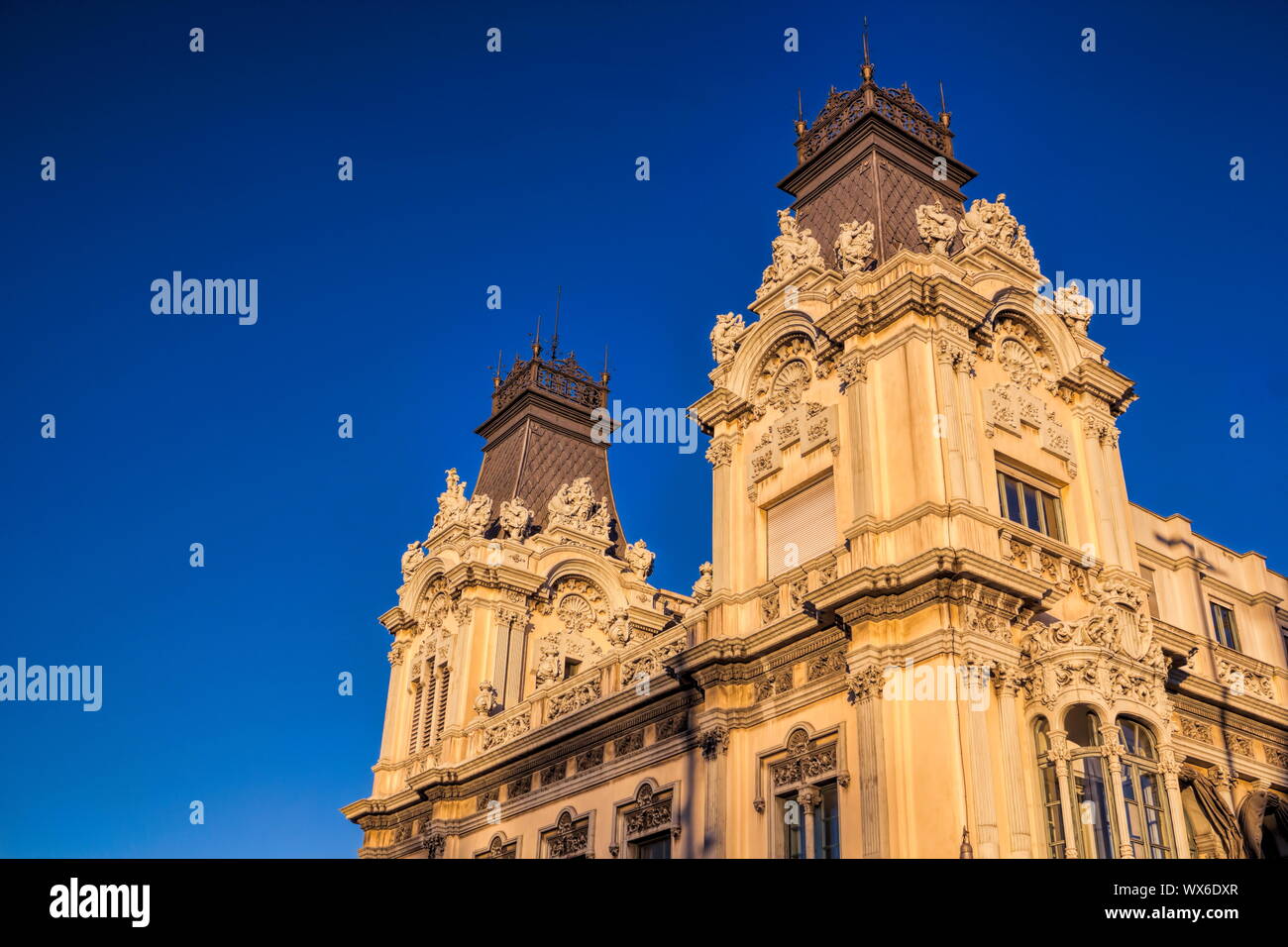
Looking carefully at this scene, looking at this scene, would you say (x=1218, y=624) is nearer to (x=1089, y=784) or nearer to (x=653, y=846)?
(x=1089, y=784)

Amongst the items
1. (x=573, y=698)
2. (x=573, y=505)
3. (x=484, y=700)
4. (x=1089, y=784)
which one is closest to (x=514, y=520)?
(x=573, y=505)

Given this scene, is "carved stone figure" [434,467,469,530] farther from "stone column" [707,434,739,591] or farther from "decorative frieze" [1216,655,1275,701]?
"decorative frieze" [1216,655,1275,701]

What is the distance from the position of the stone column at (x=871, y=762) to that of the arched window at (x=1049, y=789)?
9.44 ft

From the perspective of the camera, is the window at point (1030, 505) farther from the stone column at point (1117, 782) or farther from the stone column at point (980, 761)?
the stone column at point (1117, 782)

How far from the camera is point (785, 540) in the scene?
26781 millimetres

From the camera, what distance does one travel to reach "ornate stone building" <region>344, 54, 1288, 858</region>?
2156 centimetres

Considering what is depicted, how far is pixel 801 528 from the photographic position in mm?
26469

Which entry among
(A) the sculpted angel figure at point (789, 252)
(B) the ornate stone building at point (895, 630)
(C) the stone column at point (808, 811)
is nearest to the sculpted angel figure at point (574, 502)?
(B) the ornate stone building at point (895, 630)

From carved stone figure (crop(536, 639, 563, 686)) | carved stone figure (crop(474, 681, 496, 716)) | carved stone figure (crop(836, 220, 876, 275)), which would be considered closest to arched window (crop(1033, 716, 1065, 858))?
carved stone figure (crop(836, 220, 876, 275))

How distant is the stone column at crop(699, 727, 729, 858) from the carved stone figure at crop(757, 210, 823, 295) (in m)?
10.9
